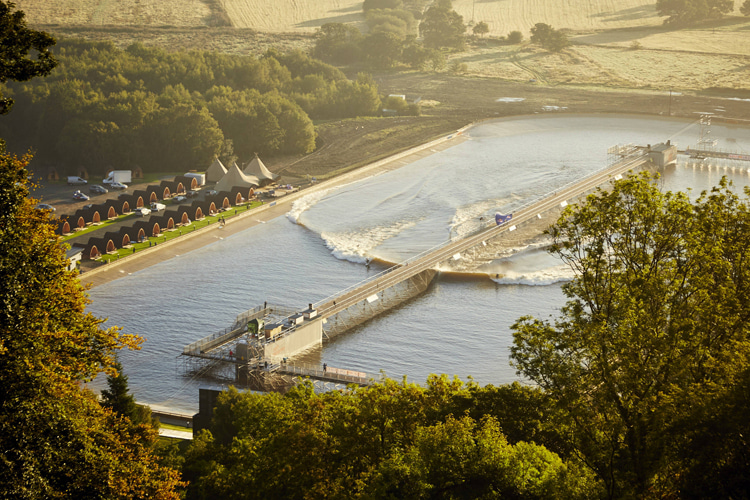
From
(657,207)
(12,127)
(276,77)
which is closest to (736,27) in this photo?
(276,77)

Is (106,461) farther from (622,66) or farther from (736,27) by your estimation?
(736,27)

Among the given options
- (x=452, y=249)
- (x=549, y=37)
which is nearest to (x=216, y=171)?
(x=452, y=249)

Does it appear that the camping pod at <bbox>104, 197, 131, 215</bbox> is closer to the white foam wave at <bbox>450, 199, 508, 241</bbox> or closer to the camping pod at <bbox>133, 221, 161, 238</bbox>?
the camping pod at <bbox>133, 221, 161, 238</bbox>

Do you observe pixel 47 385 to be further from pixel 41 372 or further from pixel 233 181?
pixel 233 181

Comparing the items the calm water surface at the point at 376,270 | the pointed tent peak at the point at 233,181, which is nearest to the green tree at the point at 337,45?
the calm water surface at the point at 376,270

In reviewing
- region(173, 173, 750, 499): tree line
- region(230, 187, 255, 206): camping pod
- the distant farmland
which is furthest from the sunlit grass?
the distant farmland

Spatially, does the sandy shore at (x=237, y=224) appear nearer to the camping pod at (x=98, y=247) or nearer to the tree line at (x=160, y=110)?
the camping pod at (x=98, y=247)
